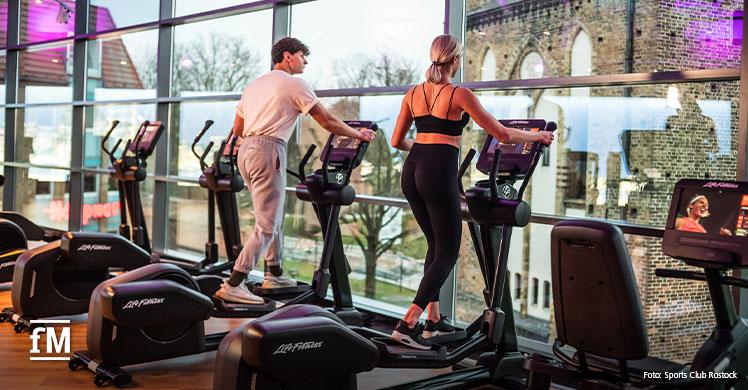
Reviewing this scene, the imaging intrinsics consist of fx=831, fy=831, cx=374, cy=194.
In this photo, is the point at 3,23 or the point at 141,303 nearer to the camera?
the point at 141,303

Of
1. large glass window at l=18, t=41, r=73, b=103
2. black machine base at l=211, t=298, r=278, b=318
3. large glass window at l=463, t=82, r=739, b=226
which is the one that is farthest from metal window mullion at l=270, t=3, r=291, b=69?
large glass window at l=18, t=41, r=73, b=103

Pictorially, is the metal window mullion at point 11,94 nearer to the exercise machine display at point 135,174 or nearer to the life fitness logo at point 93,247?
the exercise machine display at point 135,174

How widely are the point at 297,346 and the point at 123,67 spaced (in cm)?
743

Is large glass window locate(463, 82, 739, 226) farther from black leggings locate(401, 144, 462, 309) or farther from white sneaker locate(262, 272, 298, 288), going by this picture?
white sneaker locate(262, 272, 298, 288)

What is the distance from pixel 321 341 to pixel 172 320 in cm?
137

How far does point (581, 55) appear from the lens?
5730 millimetres

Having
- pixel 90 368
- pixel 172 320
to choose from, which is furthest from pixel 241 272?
pixel 90 368

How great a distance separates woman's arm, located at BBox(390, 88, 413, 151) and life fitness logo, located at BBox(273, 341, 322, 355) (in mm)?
1408

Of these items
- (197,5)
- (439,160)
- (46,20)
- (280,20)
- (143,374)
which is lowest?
(143,374)

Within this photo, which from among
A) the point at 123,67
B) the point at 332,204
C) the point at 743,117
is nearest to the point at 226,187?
the point at 332,204

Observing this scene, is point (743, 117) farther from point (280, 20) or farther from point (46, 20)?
point (46, 20)

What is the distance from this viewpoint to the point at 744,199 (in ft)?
10.4

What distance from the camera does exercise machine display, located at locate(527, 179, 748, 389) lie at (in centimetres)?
312

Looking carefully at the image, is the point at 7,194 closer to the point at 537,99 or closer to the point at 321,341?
the point at 537,99
